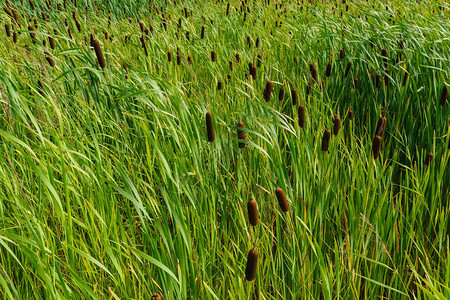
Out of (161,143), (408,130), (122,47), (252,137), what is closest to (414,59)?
(408,130)

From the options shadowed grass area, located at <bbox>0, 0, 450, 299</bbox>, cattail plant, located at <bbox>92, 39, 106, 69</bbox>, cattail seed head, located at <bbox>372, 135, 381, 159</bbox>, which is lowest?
shadowed grass area, located at <bbox>0, 0, 450, 299</bbox>

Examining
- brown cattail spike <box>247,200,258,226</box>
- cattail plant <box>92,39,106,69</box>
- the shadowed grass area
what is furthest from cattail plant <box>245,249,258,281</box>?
cattail plant <box>92,39,106,69</box>

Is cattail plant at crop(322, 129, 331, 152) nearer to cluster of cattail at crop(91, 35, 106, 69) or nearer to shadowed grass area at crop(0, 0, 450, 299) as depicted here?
shadowed grass area at crop(0, 0, 450, 299)

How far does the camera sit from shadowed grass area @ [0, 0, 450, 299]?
141 centimetres

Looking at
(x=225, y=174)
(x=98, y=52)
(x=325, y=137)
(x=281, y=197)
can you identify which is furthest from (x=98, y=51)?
(x=281, y=197)

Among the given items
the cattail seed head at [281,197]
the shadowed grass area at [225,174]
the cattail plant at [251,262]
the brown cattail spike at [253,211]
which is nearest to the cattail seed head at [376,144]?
the shadowed grass area at [225,174]

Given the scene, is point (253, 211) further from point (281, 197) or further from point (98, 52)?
point (98, 52)

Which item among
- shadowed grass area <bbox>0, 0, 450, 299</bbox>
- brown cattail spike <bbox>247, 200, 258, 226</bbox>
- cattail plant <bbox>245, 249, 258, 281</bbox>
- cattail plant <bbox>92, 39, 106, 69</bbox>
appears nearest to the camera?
cattail plant <bbox>245, 249, 258, 281</bbox>

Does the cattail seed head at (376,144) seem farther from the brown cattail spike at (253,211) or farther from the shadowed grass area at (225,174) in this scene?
the brown cattail spike at (253,211)

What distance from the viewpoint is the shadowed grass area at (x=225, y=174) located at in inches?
55.6

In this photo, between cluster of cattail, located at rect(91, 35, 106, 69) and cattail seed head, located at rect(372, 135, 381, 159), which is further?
cluster of cattail, located at rect(91, 35, 106, 69)

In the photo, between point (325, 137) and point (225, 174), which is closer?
point (325, 137)

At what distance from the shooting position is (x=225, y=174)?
83.3 inches

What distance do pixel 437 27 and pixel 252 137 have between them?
2.22 m
